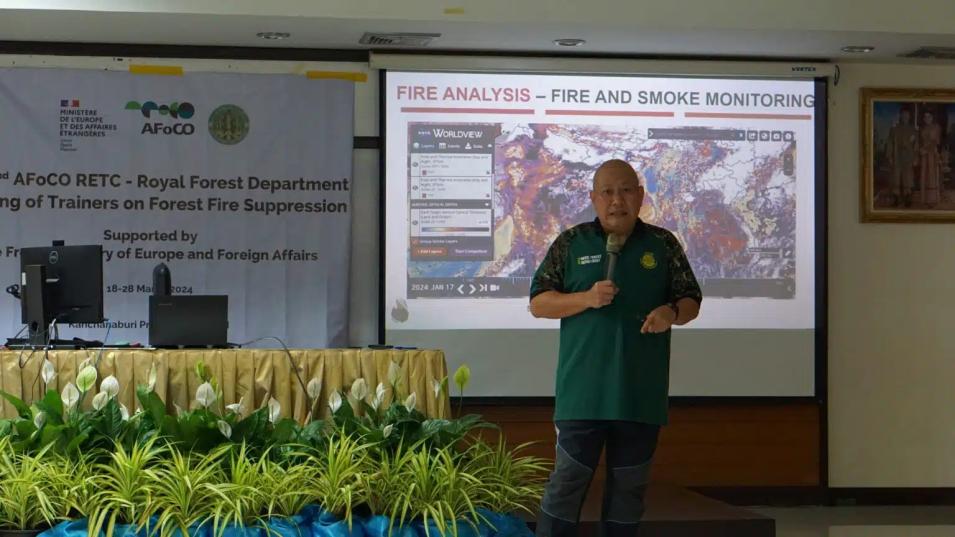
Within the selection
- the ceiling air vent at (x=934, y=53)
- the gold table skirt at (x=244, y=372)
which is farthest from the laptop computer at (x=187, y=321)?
the ceiling air vent at (x=934, y=53)

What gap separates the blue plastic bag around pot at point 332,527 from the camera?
3453 mm

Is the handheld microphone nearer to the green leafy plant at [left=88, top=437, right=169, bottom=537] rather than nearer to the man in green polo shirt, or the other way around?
the man in green polo shirt

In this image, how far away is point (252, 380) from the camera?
450 centimetres

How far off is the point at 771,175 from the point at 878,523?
2.07m

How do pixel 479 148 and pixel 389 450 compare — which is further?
pixel 479 148

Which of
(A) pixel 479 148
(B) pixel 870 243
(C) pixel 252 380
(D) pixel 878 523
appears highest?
(A) pixel 479 148

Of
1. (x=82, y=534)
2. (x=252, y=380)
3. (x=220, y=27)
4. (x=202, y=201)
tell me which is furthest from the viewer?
(x=202, y=201)

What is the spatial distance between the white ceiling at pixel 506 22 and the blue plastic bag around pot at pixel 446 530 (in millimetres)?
3044

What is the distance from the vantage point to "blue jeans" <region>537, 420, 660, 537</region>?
3729 millimetres

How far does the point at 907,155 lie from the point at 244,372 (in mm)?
4402

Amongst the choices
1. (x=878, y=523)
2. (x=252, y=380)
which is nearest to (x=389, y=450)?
(x=252, y=380)

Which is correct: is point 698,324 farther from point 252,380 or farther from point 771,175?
point 252,380

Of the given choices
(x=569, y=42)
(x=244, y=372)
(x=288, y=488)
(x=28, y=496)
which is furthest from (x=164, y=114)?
(x=288, y=488)

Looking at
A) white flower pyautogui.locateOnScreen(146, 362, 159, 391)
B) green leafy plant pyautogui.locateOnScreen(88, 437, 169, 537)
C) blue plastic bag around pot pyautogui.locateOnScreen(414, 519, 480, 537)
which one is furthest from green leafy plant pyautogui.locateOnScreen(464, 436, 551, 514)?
white flower pyautogui.locateOnScreen(146, 362, 159, 391)
